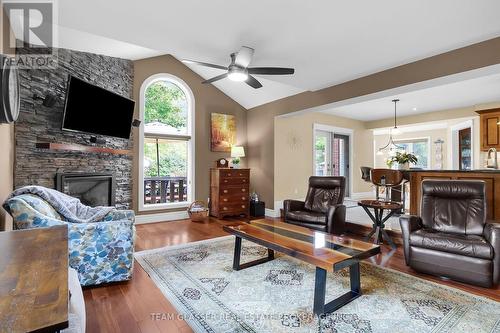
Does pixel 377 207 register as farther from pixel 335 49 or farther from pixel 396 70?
pixel 335 49

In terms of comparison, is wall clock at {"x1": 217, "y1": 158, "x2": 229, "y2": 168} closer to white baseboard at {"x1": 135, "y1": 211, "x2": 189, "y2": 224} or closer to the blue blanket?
white baseboard at {"x1": 135, "y1": 211, "x2": 189, "y2": 224}

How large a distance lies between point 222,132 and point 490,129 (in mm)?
5924

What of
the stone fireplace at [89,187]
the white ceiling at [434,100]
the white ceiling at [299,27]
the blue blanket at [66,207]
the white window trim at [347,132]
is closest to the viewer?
the white ceiling at [299,27]

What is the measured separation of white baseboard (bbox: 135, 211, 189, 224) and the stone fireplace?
26.5 inches

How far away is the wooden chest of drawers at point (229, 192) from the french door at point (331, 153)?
219cm

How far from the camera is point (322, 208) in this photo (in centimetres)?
418

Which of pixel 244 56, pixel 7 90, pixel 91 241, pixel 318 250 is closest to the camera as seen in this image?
pixel 7 90

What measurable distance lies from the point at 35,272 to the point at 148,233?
3.46 metres

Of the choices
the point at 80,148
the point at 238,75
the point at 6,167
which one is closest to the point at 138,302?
the point at 6,167

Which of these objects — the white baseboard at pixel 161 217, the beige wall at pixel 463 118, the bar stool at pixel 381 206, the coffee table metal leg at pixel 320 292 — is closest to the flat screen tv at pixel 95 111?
the white baseboard at pixel 161 217

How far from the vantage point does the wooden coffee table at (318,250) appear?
1.94 metres

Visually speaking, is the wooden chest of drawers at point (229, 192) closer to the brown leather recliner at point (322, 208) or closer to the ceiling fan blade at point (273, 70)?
the brown leather recliner at point (322, 208)

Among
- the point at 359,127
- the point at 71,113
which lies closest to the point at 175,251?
the point at 71,113

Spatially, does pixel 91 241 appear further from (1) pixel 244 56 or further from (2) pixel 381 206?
(2) pixel 381 206
